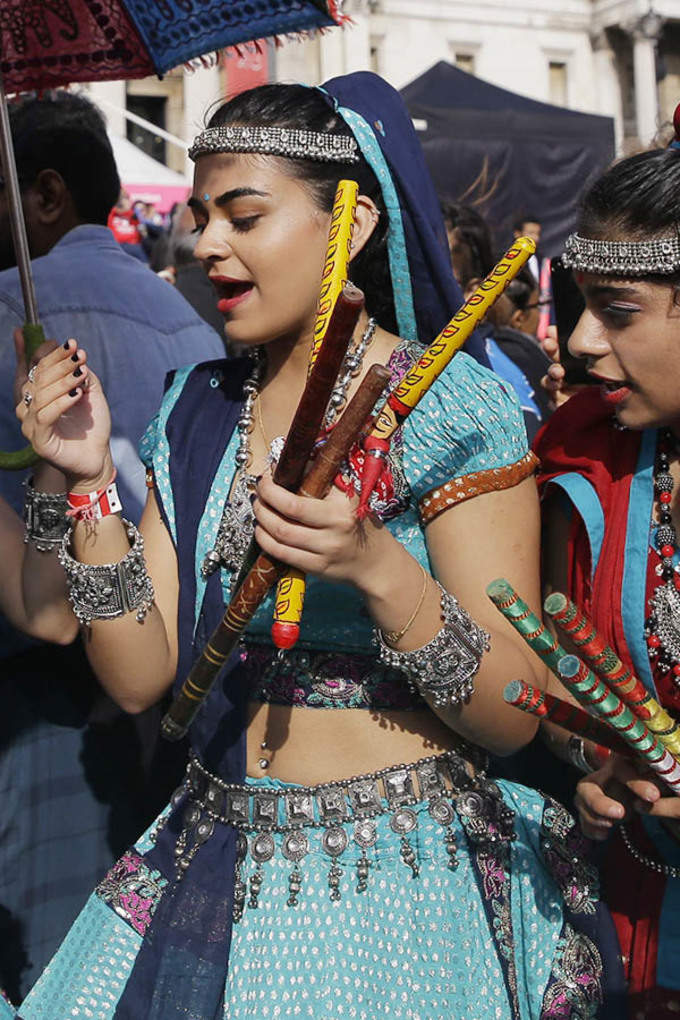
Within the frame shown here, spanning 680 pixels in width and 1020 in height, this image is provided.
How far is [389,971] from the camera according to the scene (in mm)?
1895

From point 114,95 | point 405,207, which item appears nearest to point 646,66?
point 114,95

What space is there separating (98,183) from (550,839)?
216cm

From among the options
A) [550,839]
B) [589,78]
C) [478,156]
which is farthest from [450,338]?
[589,78]

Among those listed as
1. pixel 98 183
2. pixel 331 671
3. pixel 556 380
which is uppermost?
pixel 98 183

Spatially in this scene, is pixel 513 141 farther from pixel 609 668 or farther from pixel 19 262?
pixel 609 668

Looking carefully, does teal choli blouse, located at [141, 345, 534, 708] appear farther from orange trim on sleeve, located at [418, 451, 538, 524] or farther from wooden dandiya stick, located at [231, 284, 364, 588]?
wooden dandiya stick, located at [231, 284, 364, 588]

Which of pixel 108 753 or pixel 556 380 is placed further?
pixel 108 753

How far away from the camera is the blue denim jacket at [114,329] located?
9.62 feet

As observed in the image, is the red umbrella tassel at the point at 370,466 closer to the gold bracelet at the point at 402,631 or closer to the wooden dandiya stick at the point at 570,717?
the gold bracelet at the point at 402,631

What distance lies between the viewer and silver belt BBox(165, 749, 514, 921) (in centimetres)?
196

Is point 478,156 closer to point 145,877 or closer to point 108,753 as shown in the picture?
point 108,753

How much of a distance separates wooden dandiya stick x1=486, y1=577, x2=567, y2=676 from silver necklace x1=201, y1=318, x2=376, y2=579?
1.83 ft

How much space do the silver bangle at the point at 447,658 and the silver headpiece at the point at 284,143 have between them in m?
0.80

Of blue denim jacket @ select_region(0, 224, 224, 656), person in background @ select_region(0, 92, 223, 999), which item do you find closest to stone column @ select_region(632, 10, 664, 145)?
blue denim jacket @ select_region(0, 224, 224, 656)
